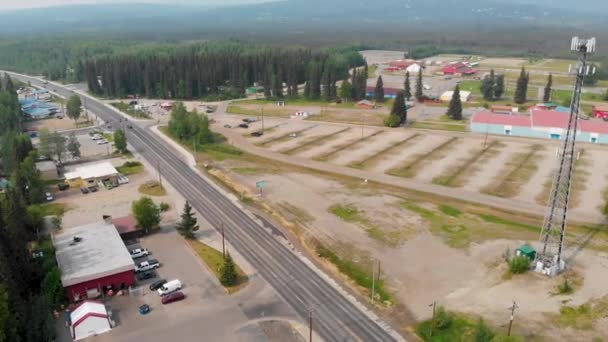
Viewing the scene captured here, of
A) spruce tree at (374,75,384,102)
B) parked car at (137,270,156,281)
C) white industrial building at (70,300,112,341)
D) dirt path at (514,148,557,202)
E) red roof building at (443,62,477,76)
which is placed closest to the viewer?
white industrial building at (70,300,112,341)

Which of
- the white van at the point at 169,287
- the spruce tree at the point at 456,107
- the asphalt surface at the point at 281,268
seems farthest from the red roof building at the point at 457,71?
the white van at the point at 169,287

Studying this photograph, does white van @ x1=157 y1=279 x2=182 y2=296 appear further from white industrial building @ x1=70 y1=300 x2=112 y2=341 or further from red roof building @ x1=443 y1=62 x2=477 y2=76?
red roof building @ x1=443 y1=62 x2=477 y2=76

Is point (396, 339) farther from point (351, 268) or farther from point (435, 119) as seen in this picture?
point (435, 119)

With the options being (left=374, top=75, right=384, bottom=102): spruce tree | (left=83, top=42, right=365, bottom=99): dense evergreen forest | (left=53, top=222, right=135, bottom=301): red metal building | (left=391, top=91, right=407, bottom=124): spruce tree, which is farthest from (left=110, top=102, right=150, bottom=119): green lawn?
(left=53, top=222, right=135, bottom=301): red metal building

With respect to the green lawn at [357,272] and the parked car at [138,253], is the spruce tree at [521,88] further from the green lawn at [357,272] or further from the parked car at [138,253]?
the parked car at [138,253]

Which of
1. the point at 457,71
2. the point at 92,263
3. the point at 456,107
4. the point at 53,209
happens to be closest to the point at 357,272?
the point at 92,263

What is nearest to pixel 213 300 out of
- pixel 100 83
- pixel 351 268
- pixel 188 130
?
pixel 351 268
